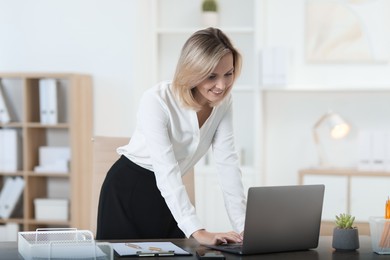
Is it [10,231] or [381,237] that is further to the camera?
[10,231]

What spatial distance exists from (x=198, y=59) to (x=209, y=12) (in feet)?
11.3

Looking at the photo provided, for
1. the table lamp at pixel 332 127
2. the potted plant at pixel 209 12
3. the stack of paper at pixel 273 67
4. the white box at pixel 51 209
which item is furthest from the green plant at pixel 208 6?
the white box at pixel 51 209

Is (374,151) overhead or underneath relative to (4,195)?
overhead

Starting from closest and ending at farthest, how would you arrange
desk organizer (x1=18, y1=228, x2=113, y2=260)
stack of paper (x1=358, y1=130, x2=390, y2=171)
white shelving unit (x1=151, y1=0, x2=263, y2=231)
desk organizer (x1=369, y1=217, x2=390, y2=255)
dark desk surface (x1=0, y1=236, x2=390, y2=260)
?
desk organizer (x1=18, y1=228, x2=113, y2=260) < dark desk surface (x1=0, y1=236, x2=390, y2=260) < desk organizer (x1=369, y1=217, x2=390, y2=255) < stack of paper (x1=358, y1=130, x2=390, y2=171) < white shelving unit (x1=151, y1=0, x2=263, y2=231)

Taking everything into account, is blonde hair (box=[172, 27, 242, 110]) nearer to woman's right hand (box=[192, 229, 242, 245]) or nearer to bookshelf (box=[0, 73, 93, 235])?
woman's right hand (box=[192, 229, 242, 245])

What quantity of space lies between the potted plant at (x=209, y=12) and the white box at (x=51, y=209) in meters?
1.81

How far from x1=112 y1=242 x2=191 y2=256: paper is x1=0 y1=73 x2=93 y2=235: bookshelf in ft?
A: 10.9

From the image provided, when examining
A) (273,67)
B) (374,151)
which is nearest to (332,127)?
(374,151)

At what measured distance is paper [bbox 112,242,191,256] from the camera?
96.9 inches

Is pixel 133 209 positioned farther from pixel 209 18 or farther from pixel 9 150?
pixel 209 18

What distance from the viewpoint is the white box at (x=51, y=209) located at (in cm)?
597

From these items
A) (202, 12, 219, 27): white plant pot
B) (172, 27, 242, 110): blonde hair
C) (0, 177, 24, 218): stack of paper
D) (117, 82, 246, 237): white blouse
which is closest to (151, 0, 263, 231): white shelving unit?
(202, 12, 219, 27): white plant pot

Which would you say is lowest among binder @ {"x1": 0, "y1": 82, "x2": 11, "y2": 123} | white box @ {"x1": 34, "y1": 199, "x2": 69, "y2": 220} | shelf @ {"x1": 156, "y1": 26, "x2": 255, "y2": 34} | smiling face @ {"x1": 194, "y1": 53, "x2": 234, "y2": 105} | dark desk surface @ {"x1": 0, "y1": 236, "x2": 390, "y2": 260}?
white box @ {"x1": 34, "y1": 199, "x2": 69, "y2": 220}

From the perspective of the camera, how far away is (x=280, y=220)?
2553mm
